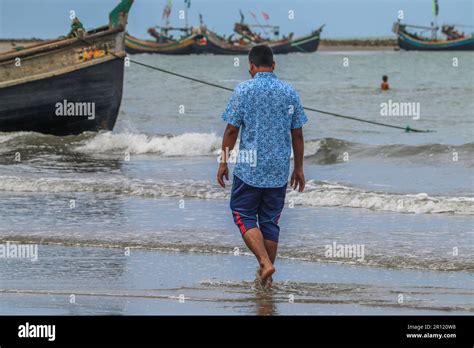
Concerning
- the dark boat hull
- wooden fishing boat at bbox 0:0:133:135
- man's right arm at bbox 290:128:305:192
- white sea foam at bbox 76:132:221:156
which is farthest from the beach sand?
white sea foam at bbox 76:132:221:156

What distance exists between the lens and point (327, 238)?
1053cm

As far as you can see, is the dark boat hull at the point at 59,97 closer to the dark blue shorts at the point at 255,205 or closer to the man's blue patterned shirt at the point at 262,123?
the dark blue shorts at the point at 255,205

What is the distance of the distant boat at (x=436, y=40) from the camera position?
343 ft

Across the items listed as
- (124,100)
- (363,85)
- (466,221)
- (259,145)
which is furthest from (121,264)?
(363,85)

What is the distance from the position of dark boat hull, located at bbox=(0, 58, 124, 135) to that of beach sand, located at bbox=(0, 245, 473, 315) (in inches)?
436

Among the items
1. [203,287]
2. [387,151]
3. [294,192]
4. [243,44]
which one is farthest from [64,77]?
[243,44]

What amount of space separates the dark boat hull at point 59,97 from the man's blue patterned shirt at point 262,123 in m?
13.4

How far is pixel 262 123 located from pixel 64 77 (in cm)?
1350

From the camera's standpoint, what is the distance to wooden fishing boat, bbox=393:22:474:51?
10444cm

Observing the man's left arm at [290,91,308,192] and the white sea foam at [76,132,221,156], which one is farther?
the white sea foam at [76,132,221,156]

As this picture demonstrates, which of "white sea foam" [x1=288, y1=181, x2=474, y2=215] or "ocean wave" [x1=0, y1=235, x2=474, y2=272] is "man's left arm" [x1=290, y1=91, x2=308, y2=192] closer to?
"ocean wave" [x1=0, y1=235, x2=474, y2=272]

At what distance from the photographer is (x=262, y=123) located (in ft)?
24.9

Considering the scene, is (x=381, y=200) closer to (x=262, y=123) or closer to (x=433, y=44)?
(x=262, y=123)

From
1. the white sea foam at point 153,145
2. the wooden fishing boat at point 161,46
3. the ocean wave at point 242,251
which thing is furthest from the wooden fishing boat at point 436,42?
the ocean wave at point 242,251
